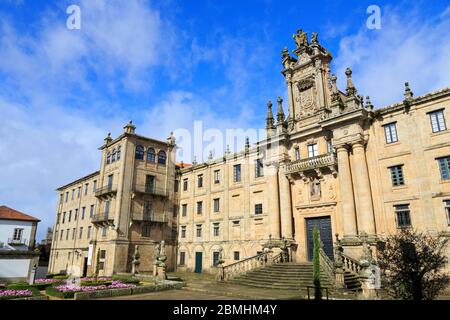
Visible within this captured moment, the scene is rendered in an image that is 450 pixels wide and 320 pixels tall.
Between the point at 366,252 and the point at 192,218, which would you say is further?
the point at 192,218

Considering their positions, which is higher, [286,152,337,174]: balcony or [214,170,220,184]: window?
[214,170,220,184]: window

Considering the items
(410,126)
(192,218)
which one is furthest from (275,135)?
(192,218)

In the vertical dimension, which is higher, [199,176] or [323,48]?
[323,48]

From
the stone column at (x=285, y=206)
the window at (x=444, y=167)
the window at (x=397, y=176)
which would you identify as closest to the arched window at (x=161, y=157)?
the stone column at (x=285, y=206)

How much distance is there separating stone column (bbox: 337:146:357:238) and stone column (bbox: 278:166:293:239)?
466 cm

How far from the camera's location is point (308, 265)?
21516mm

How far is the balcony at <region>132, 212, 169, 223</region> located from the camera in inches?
1401

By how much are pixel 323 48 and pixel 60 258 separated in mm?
46652

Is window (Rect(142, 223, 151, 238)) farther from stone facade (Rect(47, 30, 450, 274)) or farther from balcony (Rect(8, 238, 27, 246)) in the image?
balcony (Rect(8, 238, 27, 246))

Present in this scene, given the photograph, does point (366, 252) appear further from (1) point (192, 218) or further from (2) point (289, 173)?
(1) point (192, 218)

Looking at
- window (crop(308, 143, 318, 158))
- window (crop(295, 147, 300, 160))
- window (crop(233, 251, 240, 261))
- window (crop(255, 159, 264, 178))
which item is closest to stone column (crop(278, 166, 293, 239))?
window (crop(295, 147, 300, 160))

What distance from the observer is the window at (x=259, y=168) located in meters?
30.8

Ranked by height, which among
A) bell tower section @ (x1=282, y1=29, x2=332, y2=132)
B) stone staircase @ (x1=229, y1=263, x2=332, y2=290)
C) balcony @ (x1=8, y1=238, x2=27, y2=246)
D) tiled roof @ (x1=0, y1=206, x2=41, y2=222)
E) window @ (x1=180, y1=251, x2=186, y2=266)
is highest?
bell tower section @ (x1=282, y1=29, x2=332, y2=132)

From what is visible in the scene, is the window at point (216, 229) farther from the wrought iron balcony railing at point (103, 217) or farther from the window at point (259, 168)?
A: the wrought iron balcony railing at point (103, 217)
